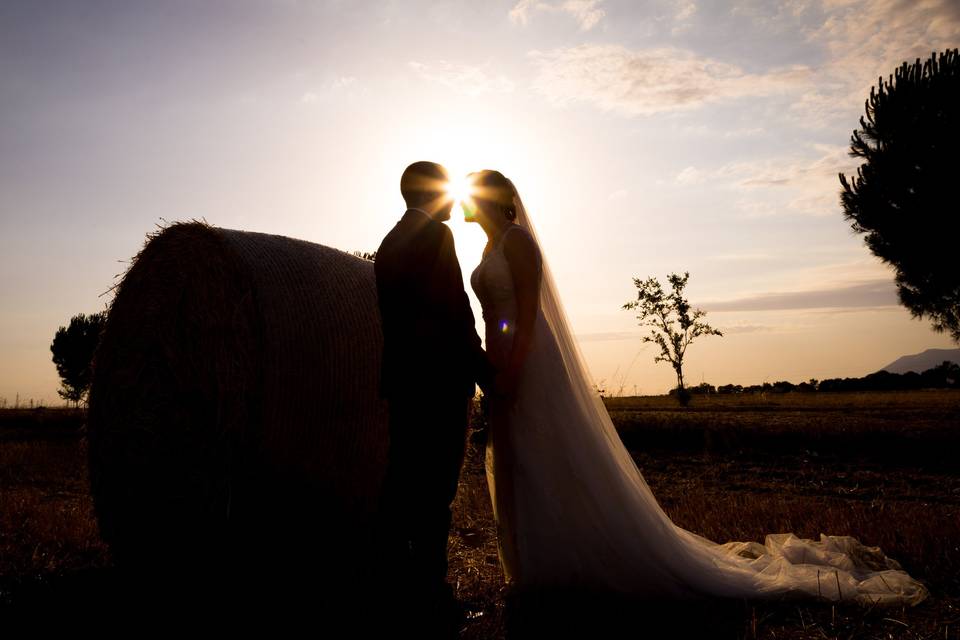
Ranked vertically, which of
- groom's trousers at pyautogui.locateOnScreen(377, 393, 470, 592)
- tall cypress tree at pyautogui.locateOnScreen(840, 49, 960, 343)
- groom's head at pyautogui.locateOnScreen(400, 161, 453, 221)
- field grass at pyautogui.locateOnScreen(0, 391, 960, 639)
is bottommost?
field grass at pyautogui.locateOnScreen(0, 391, 960, 639)

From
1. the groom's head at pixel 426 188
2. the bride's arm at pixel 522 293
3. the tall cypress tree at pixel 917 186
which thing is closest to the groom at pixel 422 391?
the groom's head at pixel 426 188

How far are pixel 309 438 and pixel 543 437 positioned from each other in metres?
1.66

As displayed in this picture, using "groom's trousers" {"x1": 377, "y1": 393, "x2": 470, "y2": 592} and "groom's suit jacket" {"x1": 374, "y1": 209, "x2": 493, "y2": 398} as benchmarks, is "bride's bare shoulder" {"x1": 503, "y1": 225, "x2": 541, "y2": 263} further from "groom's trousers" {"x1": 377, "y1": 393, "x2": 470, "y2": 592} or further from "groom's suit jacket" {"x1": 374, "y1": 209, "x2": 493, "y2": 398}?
"groom's trousers" {"x1": 377, "y1": 393, "x2": 470, "y2": 592}

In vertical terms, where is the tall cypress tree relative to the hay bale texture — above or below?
above

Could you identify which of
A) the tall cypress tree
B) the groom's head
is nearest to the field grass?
the groom's head

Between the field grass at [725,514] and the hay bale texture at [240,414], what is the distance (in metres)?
0.75

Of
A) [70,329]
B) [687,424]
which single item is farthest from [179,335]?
[70,329]

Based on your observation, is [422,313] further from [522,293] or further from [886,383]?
[886,383]

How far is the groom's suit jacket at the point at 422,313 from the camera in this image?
3.91 meters

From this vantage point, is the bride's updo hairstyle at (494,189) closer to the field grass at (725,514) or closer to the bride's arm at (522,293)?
the bride's arm at (522,293)

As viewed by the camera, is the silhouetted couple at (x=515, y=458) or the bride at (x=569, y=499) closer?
the silhouetted couple at (x=515, y=458)

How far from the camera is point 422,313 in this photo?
Result: 3.95 m

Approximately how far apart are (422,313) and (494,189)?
1.20 m

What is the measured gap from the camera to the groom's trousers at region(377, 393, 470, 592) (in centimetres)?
389
